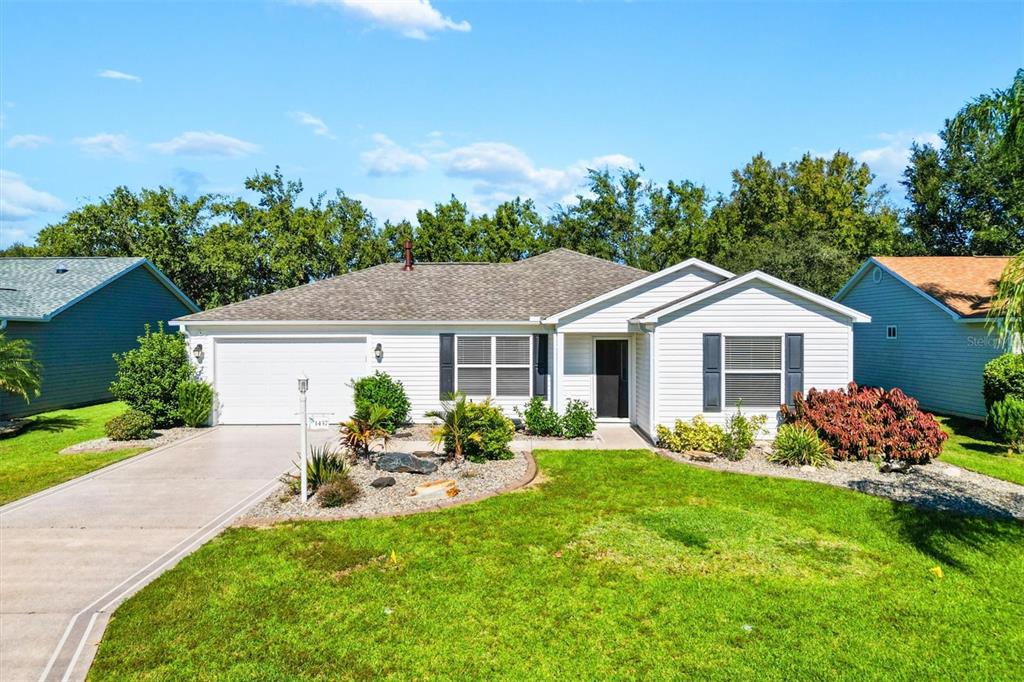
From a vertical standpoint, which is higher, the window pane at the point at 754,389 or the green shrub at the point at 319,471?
the window pane at the point at 754,389

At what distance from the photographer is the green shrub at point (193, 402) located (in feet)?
43.7

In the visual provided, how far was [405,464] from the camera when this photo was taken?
912 cm

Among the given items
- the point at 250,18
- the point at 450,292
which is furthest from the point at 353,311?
the point at 250,18

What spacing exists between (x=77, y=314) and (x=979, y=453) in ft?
81.1

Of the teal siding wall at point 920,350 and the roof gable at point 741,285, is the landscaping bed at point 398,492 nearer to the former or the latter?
the roof gable at point 741,285

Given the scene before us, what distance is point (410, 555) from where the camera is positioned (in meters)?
5.90

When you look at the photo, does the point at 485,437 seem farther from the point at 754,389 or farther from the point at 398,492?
the point at 754,389

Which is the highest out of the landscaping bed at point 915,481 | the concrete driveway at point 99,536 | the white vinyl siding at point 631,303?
the white vinyl siding at point 631,303

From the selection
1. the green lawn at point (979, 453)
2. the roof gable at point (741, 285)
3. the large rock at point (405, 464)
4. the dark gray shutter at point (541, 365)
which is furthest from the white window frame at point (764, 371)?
the large rock at point (405, 464)

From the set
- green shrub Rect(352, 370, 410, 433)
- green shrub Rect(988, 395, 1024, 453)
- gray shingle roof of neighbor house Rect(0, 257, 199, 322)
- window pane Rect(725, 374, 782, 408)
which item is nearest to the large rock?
green shrub Rect(352, 370, 410, 433)

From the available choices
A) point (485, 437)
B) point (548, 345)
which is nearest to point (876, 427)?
point (548, 345)

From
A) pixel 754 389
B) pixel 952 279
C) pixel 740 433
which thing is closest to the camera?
pixel 740 433

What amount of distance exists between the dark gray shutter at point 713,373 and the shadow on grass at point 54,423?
15.4 metres

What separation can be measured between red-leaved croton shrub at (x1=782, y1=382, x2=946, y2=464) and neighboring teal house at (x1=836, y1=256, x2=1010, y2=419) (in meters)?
5.78
